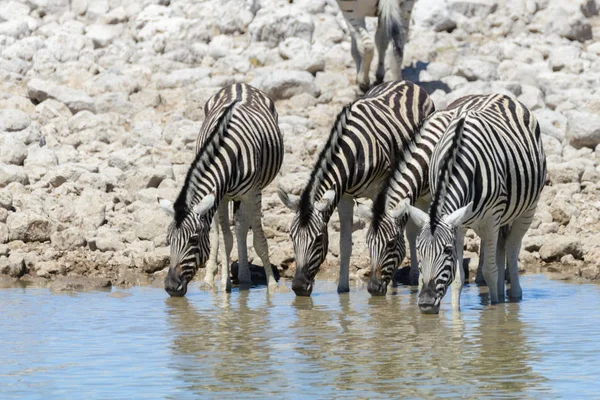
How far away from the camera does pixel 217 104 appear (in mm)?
14562

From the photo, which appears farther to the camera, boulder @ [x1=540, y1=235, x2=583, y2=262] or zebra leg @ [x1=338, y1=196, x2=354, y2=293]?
boulder @ [x1=540, y1=235, x2=583, y2=262]

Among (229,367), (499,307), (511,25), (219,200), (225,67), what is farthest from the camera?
(511,25)

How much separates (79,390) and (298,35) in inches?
542

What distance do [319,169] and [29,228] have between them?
13.3 feet

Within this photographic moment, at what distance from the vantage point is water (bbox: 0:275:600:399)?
7.91m

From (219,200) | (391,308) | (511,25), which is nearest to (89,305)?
(219,200)

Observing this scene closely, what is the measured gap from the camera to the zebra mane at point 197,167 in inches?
487

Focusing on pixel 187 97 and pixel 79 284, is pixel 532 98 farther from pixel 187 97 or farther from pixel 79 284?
pixel 79 284

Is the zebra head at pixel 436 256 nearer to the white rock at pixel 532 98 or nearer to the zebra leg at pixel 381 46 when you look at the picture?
Answer: the white rock at pixel 532 98

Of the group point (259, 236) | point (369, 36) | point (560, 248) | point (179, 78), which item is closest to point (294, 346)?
point (259, 236)

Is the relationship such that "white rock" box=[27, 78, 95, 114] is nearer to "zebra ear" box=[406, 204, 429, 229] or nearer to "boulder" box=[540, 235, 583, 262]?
"boulder" box=[540, 235, 583, 262]

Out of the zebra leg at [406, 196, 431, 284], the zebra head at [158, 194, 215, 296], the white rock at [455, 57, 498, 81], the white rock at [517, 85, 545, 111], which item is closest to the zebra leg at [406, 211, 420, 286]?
the zebra leg at [406, 196, 431, 284]

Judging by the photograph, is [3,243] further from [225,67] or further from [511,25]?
[511,25]

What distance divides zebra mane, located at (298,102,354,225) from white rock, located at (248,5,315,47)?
827cm
